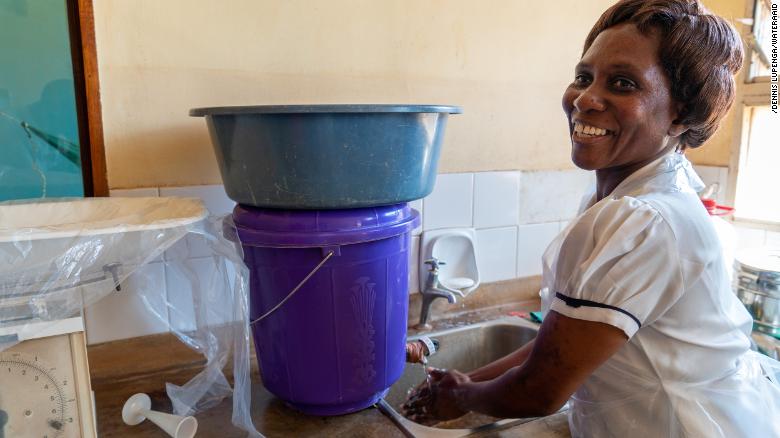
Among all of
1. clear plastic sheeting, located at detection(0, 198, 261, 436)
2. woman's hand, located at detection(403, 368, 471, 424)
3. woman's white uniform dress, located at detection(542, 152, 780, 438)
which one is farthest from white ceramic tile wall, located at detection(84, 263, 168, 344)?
woman's white uniform dress, located at detection(542, 152, 780, 438)

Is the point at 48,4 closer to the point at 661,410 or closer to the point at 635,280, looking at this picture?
the point at 635,280

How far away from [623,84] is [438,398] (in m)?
0.59

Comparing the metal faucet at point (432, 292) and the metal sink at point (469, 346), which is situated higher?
the metal faucet at point (432, 292)

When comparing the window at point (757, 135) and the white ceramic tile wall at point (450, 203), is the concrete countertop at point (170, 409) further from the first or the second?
the window at point (757, 135)

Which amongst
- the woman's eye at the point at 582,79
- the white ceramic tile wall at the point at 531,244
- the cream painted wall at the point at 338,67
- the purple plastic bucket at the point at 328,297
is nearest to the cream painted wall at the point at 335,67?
the cream painted wall at the point at 338,67

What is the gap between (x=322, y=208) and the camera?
2.70 ft

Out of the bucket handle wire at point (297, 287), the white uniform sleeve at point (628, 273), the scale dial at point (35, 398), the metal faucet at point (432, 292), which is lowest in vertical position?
the metal faucet at point (432, 292)

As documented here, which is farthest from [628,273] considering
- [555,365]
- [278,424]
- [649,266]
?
[278,424]

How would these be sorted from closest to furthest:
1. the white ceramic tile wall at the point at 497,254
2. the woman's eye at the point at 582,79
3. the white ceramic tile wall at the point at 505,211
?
the woman's eye at the point at 582,79 → the white ceramic tile wall at the point at 505,211 → the white ceramic tile wall at the point at 497,254

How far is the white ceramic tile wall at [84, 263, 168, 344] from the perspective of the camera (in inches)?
40.2

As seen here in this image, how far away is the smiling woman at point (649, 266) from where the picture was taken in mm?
667

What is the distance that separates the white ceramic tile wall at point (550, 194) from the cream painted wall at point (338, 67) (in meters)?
0.03

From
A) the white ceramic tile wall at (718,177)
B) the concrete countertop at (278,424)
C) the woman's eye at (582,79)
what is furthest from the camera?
the white ceramic tile wall at (718,177)

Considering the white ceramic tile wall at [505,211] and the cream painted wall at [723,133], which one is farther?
the cream painted wall at [723,133]
